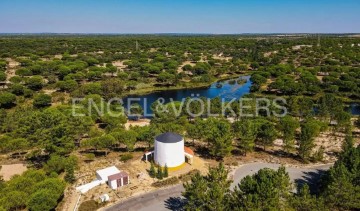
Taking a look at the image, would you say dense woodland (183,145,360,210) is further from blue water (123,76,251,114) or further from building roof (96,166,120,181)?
blue water (123,76,251,114)

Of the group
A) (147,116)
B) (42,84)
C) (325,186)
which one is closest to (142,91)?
(147,116)

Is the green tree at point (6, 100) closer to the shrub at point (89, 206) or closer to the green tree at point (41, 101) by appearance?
the green tree at point (41, 101)

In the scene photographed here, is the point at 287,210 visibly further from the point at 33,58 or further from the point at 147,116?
the point at 33,58

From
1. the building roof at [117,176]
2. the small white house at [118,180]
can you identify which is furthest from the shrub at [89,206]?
the building roof at [117,176]

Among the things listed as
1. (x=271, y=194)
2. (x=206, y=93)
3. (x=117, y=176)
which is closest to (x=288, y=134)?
(x=271, y=194)

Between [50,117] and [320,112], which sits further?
[320,112]

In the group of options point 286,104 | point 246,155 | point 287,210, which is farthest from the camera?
point 286,104

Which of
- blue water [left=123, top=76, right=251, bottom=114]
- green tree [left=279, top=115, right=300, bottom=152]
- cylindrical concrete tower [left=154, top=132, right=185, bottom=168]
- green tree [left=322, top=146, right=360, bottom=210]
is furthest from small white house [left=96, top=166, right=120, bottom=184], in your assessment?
blue water [left=123, top=76, right=251, bottom=114]
